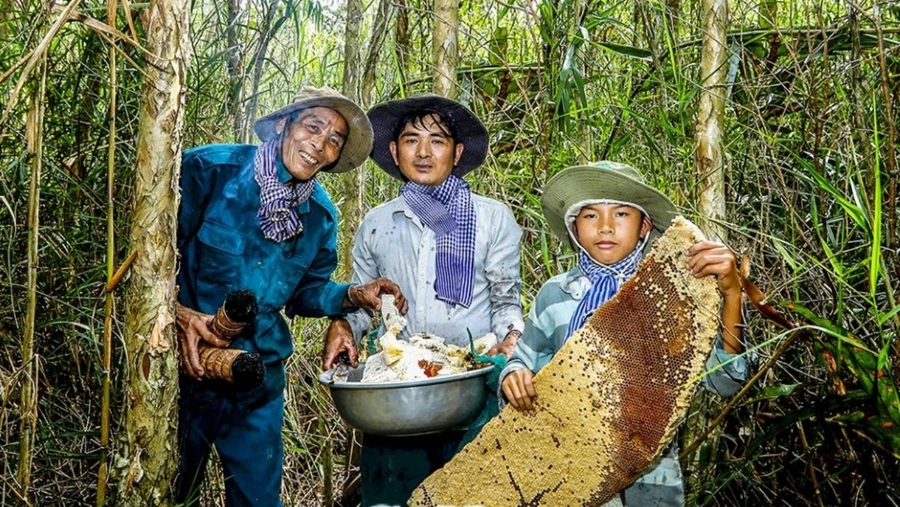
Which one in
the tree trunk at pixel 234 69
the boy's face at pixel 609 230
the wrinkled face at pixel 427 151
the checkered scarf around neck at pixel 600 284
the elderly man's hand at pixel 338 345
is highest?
the tree trunk at pixel 234 69

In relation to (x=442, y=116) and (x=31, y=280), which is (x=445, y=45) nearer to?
(x=442, y=116)

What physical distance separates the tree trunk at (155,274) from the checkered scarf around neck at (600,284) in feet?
4.10

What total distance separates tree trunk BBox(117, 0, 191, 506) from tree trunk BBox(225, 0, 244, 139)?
4.50ft

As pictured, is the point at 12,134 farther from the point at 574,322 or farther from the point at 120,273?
the point at 574,322

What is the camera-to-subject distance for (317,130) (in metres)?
3.09

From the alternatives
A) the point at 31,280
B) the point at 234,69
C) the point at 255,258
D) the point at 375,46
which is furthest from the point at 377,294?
the point at 375,46

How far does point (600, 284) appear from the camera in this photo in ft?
8.36

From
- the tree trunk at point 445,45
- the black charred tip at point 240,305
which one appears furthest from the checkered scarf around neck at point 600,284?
the tree trunk at point 445,45

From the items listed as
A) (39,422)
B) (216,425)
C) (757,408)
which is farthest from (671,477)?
(39,422)

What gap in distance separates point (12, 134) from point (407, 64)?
243 centimetres

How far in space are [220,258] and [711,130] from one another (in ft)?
6.47

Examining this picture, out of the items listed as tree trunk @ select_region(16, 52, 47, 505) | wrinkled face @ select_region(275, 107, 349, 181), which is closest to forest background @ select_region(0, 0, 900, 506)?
tree trunk @ select_region(16, 52, 47, 505)

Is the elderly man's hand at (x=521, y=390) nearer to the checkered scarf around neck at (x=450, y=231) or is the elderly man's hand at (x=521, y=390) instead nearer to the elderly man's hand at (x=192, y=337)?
the checkered scarf around neck at (x=450, y=231)

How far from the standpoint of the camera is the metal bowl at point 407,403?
8.10 feet
